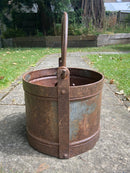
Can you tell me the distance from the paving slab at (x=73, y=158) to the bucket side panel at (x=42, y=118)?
6.6 inches

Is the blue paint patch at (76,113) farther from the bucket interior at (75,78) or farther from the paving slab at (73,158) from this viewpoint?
the bucket interior at (75,78)

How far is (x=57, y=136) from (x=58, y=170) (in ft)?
0.78

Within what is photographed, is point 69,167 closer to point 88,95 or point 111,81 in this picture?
point 88,95

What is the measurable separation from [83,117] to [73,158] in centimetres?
34

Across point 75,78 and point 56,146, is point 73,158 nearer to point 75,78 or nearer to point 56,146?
point 56,146

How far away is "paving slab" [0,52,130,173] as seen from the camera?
A: 50.3 inches

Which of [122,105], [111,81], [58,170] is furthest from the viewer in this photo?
[111,81]

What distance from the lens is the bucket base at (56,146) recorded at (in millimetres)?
1389

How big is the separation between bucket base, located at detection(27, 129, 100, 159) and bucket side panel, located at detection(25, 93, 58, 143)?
30 mm

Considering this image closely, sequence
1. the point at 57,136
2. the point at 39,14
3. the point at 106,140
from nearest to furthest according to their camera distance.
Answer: the point at 57,136 < the point at 106,140 < the point at 39,14

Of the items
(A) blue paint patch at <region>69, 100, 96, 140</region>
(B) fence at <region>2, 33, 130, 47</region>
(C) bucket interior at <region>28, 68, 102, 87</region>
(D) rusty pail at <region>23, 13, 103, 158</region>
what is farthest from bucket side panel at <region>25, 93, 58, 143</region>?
(B) fence at <region>2, 33, 130, 47</region>

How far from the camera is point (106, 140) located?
161cm

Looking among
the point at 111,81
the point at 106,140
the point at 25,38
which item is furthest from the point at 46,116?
the point at 25,38

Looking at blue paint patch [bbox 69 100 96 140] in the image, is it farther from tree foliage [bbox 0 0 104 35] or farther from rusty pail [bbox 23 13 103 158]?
tree foliage [bbox 0 0 104 35]
